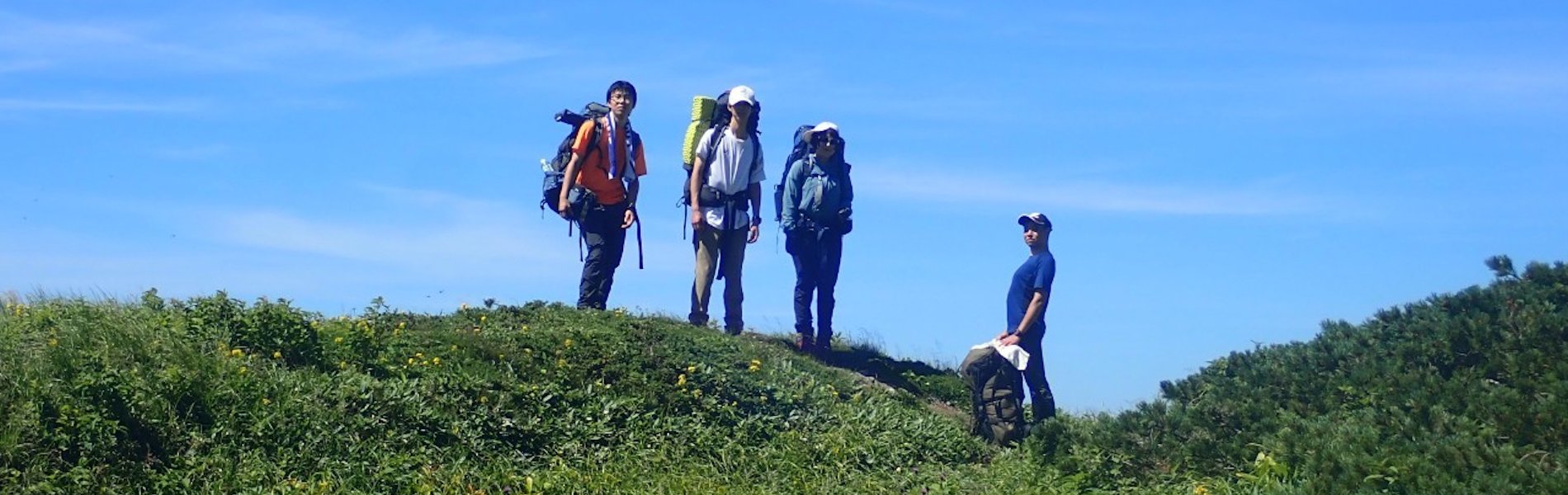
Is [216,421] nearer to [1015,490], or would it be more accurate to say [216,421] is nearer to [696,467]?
[696,467]

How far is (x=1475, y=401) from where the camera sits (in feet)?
24.7

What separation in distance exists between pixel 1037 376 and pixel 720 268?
9.35 feet

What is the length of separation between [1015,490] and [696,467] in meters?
1.57

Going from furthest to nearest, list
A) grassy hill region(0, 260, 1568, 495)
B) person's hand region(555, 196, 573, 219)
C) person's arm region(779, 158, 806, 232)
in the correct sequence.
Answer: person's arm region(779, 158, 806, 232)
person's hand region(555, 196, 573, 219)
grassy hill region(0, 260, 1568, 495)

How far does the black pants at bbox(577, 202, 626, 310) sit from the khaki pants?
0.57 meters

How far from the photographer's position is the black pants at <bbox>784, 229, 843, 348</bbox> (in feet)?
38.8

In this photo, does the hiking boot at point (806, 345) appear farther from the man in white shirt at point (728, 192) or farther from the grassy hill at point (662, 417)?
the grassy hill at point (662, 417)

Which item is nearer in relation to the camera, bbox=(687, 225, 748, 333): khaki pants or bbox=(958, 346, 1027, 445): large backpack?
bbox=(958, 346, 1027, 445): large backpack

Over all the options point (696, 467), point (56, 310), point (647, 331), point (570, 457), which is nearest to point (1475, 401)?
point (696, 467)

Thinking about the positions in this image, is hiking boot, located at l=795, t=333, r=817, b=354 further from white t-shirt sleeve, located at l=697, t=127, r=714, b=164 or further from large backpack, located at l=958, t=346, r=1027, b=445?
large backpack, located at l=958, t=346, r=1027, b=445

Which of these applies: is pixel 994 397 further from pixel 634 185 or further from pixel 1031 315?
pixel 634 185

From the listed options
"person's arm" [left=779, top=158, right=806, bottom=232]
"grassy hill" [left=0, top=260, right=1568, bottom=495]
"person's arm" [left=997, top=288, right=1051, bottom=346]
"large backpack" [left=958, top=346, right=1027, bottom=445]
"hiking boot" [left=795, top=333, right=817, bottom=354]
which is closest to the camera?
"grassy hill" [left=0, top=260, right=1568, bottom=495]

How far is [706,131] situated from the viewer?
12.1 meters

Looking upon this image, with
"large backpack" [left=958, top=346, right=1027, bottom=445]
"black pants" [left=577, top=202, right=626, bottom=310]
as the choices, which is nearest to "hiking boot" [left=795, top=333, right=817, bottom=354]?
"black pants" [left=577, top=202, right=626, bottom=310]
